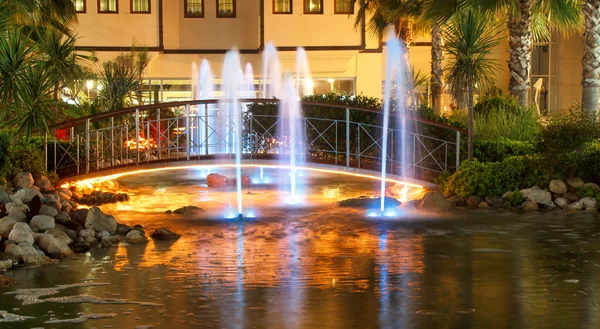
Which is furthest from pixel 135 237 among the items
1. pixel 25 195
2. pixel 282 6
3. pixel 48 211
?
pixel 282 6

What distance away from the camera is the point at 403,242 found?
14.0 metres

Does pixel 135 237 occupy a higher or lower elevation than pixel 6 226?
lower

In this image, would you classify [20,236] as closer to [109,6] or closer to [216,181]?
[216,181]

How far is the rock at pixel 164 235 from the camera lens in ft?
47.6

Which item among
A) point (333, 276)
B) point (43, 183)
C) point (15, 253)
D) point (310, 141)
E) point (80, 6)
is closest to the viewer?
point (333, 276)

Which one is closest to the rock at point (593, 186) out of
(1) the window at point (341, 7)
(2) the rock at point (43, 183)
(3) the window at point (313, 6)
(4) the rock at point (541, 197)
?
(4) the rock at point (541, 197)

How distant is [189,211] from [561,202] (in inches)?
275

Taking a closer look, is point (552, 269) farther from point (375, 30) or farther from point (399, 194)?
point (375, 30)

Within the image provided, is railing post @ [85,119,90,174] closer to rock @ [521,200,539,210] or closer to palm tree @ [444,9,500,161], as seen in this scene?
palm tree @ [444,9,500,161]

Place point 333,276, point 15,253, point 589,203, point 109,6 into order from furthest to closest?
point 109,6
point 589,203
point 15,253
point 333,276

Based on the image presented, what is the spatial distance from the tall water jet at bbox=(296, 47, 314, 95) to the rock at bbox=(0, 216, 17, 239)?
22231 millimetres

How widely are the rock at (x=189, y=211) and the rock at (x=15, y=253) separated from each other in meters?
4.93

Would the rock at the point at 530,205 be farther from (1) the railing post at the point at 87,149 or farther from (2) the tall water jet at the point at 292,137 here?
(1) the railing post at the point at 87,149

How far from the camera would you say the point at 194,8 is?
36.2m
